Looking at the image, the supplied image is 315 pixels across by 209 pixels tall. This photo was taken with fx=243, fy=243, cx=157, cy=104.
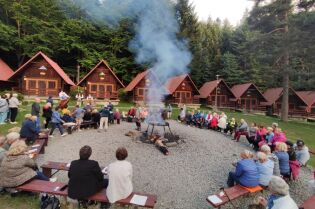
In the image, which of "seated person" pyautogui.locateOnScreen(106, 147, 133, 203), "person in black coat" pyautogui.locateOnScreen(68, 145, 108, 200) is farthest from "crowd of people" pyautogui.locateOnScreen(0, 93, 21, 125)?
"seated person" pyautogui.locateOnScreen(106, 147, 133, 203)

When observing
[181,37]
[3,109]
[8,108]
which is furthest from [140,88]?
[3,109]

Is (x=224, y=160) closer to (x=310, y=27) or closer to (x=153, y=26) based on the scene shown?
(x=153, y=26)

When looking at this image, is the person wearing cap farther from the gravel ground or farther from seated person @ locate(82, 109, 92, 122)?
seated person @ locate(82, 109, 92, 122)

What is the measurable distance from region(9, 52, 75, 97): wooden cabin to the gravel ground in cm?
1945

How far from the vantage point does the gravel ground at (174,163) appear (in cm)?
612

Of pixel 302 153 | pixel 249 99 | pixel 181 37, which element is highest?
pixel 181 37

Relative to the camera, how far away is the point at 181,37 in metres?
27.1

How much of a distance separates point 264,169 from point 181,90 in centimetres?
3040

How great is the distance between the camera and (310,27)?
20.8 metres

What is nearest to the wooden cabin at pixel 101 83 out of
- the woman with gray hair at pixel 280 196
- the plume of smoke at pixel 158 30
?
the plume of smoke at pixel 158 30

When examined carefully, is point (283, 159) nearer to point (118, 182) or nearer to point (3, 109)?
point (118, 182)

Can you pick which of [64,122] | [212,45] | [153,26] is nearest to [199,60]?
[212,45]

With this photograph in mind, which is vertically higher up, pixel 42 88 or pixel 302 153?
pixel 42 88

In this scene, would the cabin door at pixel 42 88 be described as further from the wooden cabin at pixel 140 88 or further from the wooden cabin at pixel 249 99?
the wooden cabin at pixel 249 99
